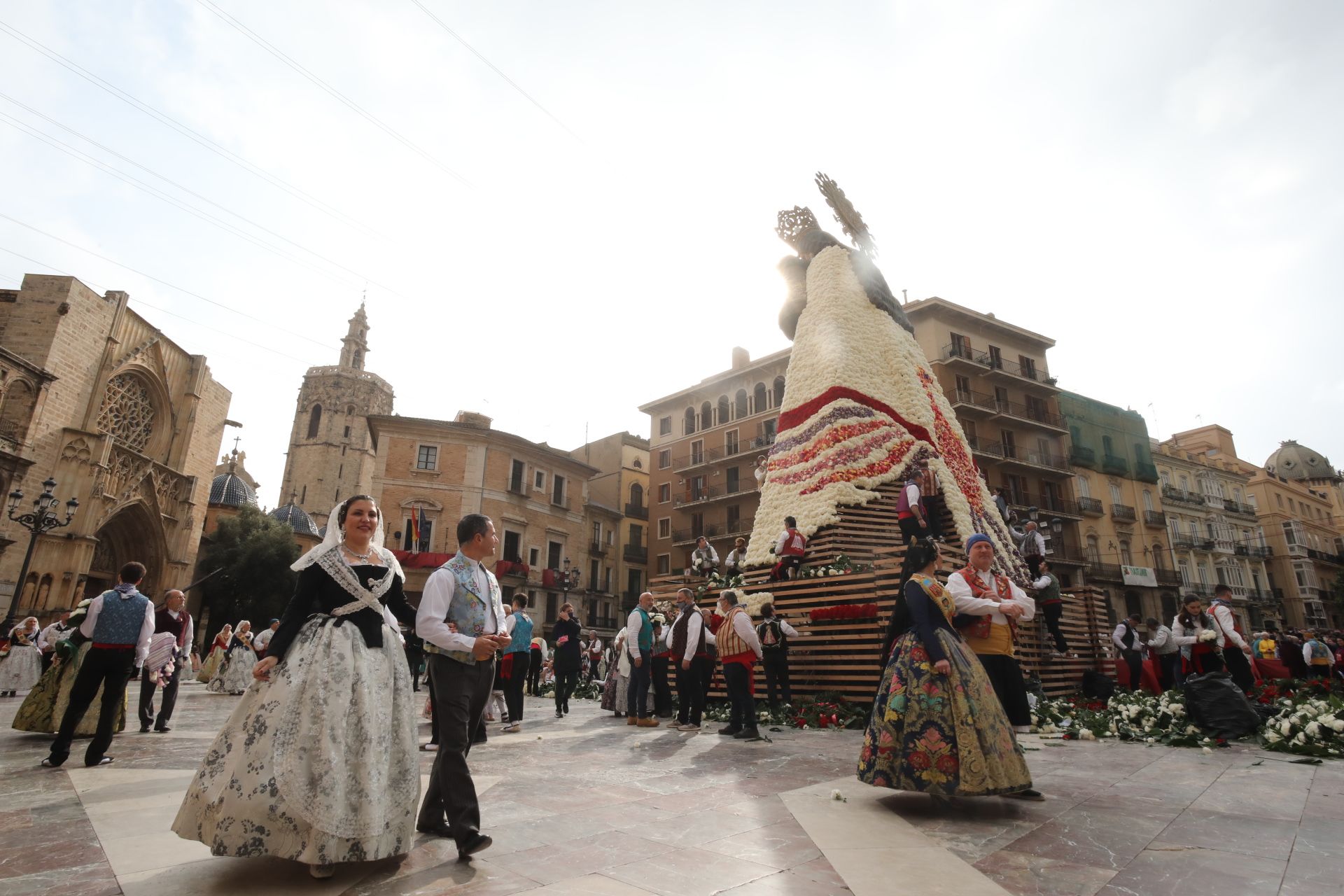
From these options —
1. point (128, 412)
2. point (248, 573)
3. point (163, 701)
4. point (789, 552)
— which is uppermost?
point (128, 412)

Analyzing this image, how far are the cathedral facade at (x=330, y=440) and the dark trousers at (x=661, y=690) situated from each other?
44.0 meters

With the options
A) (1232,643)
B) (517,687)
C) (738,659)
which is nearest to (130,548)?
(517,687)

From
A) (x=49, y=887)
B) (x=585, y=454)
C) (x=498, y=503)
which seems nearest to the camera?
(x=49, y=887)

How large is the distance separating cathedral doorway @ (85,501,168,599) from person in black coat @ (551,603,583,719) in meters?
24.2

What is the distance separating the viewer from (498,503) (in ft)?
115

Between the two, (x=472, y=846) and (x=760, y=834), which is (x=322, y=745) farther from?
(x=760, y=834)

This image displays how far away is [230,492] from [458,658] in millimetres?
48428

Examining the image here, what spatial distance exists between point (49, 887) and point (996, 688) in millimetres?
5558

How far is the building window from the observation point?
34141 mm

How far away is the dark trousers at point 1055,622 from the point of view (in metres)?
10.0

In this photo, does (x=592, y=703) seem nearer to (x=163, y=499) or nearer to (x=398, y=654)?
(x=398, y=654)

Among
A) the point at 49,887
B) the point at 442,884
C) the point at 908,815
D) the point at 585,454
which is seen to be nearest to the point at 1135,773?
the point at 908,815

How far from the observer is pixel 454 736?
12.2 ft

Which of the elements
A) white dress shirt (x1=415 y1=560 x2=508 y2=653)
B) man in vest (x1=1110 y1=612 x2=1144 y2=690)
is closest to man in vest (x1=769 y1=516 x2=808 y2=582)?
man in vest (x1=1110 y1=612 x2=1144 y2=690)
